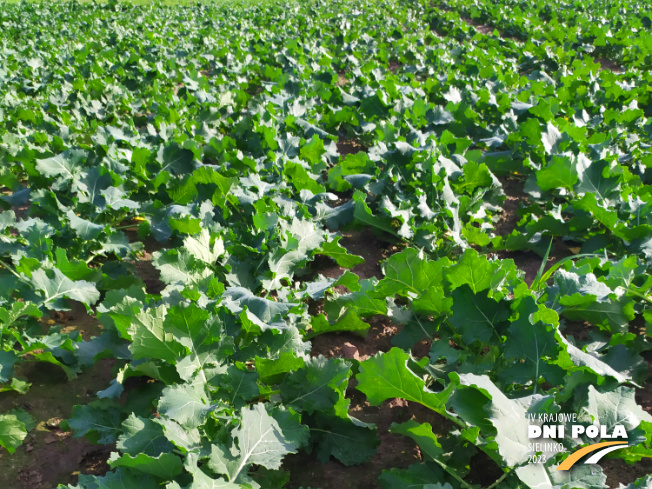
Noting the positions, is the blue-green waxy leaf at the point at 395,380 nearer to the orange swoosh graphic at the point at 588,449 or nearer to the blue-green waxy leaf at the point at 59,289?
the orange swoosh graphic at the point at 588,449

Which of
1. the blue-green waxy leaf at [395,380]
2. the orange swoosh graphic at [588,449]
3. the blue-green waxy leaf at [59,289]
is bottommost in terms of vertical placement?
the blue-green waxy leaf at [59,289]

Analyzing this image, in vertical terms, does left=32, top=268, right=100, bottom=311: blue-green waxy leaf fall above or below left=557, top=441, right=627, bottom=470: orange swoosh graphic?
below

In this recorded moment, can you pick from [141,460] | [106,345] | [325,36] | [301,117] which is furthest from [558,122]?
[325,36]

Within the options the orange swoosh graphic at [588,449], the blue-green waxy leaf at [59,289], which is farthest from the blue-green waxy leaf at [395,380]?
the blue-green waxy leaf at [59,289]

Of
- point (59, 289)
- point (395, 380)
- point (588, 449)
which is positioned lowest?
point (59, 289)

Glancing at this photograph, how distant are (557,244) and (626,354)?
1770 millimetres

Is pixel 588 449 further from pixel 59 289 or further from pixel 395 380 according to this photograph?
pixel 59 289

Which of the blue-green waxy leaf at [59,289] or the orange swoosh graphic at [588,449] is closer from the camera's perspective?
the orange swoosh graphic at [588,449]

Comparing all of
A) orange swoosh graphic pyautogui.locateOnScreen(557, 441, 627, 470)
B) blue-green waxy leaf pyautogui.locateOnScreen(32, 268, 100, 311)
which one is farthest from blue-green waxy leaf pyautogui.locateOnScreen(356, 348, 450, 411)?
blue-green waxy leaf pyautogui.locateOnScreen(32, 268, 100, 311)

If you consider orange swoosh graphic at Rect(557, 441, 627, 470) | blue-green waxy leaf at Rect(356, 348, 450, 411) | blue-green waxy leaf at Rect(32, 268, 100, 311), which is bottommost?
blue-green waxy leaf at Rect(32, 268, 100, 311)

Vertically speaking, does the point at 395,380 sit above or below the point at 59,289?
above

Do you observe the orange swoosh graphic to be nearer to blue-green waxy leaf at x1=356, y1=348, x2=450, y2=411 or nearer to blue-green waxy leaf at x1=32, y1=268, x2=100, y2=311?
blue-green waxy leaf at x1=356, y1=348, x2=450, y2=411

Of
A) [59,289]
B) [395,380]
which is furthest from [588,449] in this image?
[59,289]

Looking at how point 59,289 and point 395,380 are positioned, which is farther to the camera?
point 59,289
